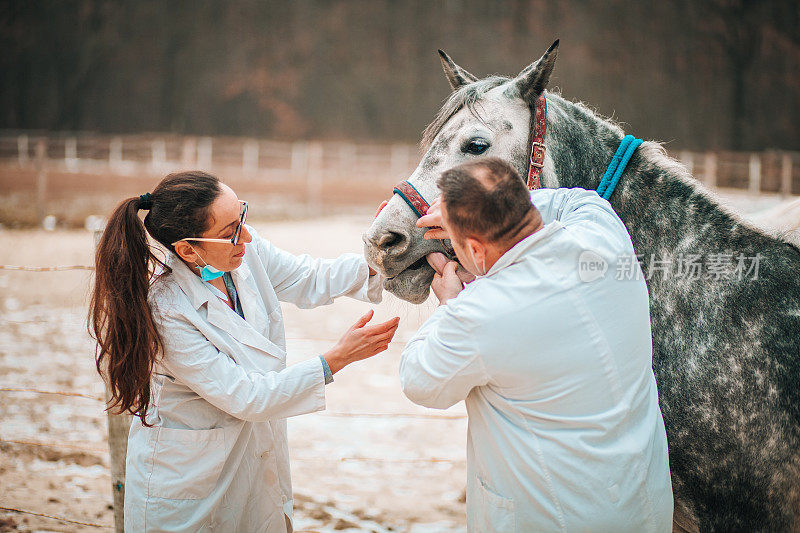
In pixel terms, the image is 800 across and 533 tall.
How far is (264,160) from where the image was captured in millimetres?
22016

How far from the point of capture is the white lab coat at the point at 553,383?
1379 mm

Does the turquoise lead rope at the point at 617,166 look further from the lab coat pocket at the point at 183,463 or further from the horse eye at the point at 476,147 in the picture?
the lab coat pocket at the point at 183,463

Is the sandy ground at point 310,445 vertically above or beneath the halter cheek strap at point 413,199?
beneath

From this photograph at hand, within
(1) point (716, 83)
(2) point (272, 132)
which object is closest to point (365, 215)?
(2) point (272, 132)

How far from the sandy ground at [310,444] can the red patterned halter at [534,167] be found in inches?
25.4

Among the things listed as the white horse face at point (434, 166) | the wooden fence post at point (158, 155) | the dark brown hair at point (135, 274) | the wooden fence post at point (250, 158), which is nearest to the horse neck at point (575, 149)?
the white horse face at point (434, 166)

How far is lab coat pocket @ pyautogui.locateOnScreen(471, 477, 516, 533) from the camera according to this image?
145 cm

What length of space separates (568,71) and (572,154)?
25.6 m

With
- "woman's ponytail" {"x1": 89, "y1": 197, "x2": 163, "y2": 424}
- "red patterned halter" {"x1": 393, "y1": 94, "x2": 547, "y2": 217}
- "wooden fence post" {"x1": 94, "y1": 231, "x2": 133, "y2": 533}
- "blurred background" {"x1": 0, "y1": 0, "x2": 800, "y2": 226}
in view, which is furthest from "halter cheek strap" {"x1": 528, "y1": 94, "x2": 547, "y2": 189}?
"blurred background" {"x1": 0, "y1": 0, "x2": 800, "y2": 226}

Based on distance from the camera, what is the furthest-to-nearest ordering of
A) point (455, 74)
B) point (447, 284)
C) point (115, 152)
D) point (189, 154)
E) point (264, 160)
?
point (264, 160)
point (115, 152)
point (189, 154)
point (455, 74)
point (447, 284)

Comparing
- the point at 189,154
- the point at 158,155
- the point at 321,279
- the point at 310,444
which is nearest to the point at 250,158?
the point at 189,154

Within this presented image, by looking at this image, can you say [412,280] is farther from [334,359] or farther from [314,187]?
[314,187]

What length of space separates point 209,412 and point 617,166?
1.62 metres

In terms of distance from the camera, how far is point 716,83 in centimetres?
2480
